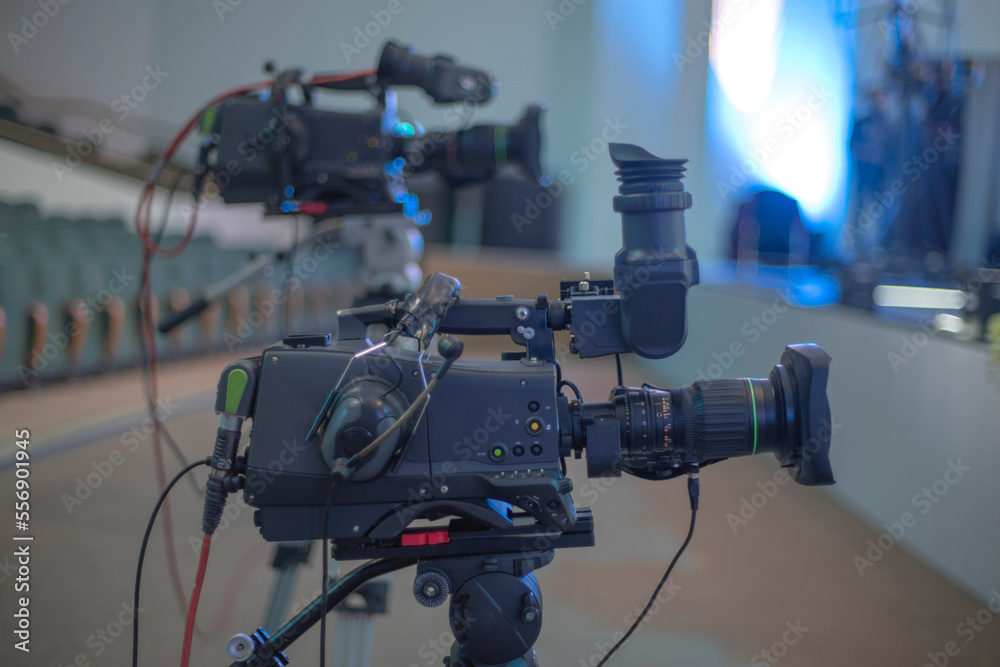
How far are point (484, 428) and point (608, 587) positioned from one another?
1086 millimetres

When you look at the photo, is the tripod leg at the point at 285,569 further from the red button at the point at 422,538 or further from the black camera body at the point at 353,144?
the black camera body at the point at 353,144

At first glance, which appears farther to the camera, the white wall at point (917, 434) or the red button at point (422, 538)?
the white wall at point (917, 434)

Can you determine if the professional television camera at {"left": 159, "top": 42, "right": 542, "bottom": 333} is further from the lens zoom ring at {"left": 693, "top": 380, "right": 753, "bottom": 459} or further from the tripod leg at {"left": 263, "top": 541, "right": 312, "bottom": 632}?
the lens zoom ring at {"left": 693, "top": 380, "right": 753, "bottom": 459}

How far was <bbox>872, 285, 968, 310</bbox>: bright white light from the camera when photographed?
2.49 metres

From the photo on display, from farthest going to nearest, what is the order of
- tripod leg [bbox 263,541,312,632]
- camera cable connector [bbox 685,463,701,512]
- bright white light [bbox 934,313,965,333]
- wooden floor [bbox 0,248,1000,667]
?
bright white light [bbox 934,313,965,333], wooden floor [bbox 0,248,1000,667], tripod leg [bbox 263,541,312,632], camera cable connector [bbox 685,463,701,512]

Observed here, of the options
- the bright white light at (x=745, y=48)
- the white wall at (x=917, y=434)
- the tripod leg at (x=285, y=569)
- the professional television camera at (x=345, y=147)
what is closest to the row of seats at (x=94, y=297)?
the professional television camera at (x=345, y=147)

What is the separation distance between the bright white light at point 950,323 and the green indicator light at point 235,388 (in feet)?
5.98

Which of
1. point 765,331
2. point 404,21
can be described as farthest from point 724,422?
point 404,21

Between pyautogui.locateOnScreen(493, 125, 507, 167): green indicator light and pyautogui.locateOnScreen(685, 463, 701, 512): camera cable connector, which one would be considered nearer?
pyautogui.locateOnScreen(685, 463, 701, 512): camera cable connector

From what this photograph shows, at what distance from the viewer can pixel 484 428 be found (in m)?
0.69

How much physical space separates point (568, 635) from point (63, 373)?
2.63 meters

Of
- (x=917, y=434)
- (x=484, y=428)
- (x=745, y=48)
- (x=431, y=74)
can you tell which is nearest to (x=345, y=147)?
(x=431, y=74)

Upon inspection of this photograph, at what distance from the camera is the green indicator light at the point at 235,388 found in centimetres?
68

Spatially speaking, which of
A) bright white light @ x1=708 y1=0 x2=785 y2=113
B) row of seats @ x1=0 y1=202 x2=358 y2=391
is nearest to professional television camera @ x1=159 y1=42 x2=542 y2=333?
row of seats @ x1=0 y1=202 x2=358 y2=391
